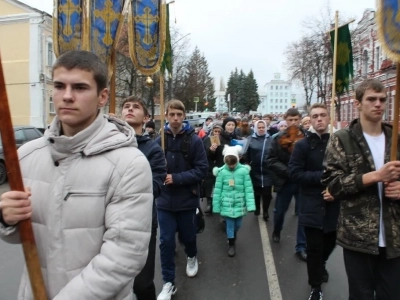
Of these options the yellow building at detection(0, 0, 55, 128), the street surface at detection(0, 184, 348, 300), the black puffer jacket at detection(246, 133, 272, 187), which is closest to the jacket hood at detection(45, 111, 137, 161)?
the street surface at detection(0, 184, 348, 300)

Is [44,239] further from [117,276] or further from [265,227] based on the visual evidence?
[265,227]

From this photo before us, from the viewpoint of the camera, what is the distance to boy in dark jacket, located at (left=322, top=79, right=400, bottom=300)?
9.01 feet

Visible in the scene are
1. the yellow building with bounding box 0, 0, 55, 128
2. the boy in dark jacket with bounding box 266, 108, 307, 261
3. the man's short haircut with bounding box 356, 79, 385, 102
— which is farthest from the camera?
the yellow building with bounding box 0, 0, 55, 128

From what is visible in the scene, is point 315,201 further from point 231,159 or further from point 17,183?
point 17,183

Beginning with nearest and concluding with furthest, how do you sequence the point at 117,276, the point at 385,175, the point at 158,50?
the point at 117,276, the point at 385,175, the point at 158,50

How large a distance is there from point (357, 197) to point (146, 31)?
8.79 ft

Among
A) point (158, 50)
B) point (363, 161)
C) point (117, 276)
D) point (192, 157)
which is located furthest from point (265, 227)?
point (117, 276)

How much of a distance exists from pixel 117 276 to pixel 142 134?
206 centimetres

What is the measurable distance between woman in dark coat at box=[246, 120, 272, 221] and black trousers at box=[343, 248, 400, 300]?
4465mm

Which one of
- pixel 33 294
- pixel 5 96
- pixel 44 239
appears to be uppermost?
pixel 5 96

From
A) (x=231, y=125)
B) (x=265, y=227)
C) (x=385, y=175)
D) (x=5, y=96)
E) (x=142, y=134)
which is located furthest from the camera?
(x=231, y=125)

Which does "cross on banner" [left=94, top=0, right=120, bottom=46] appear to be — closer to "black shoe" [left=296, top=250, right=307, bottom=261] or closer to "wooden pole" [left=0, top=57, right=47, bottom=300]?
"wooden pole" [left=0, top=57, right=47, bottom=300]

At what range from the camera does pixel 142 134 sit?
3607 mm

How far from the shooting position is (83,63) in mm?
1766
